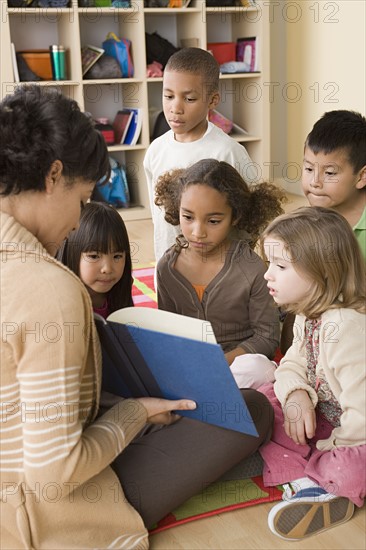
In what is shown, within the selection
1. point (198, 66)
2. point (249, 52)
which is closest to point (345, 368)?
point (198, 66)

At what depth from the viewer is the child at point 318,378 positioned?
143 cm

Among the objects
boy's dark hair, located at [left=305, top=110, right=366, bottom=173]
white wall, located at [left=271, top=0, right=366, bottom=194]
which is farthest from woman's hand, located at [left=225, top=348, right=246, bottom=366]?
white wall, located at [left=271, top=0, right=366, bottom=194]

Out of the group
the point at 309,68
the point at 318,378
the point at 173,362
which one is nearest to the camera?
the point at 173,362

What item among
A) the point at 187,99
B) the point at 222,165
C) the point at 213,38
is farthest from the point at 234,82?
the point at 222,165

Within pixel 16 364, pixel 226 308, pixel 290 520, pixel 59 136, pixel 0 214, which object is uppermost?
pixel 59 136

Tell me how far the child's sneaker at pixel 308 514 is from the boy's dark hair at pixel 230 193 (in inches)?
35.5

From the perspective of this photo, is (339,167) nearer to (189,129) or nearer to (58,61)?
(189,129)

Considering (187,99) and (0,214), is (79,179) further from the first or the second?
(187,99)

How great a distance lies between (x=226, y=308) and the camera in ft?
6.80

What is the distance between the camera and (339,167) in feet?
6.91

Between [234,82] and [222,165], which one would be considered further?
[234,82]

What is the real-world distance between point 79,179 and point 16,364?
332mm

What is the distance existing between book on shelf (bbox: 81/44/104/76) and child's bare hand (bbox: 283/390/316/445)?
3053 mm

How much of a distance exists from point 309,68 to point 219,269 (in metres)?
2.98
